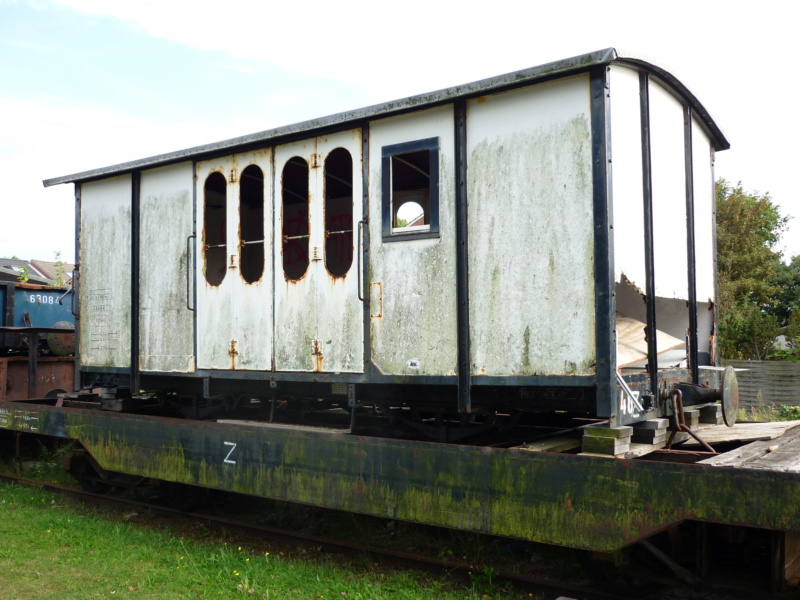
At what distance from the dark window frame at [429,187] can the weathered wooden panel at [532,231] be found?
27cm

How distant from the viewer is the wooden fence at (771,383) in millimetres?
13930

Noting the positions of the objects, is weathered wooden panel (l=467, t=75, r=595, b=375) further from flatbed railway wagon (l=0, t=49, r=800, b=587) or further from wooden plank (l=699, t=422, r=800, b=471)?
wooden plank (l=699, t=422, r=800, b=471)

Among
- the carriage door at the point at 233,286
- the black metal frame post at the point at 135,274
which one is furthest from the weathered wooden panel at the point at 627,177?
the black metal frame post at the point at 135,274

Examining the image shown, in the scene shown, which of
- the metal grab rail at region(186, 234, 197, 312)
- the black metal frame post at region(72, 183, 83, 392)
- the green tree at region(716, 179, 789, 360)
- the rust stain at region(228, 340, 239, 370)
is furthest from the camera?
the green tree at region(716, 179, 789, 360)

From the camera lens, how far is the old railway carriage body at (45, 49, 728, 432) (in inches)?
166

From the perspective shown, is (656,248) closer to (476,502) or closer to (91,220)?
(476,502)

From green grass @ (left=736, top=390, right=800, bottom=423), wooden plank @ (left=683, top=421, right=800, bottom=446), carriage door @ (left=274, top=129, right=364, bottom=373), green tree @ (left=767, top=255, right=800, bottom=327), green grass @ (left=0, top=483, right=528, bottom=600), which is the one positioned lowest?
green grass @ (left=0, top=483, right=528, bottom=600)

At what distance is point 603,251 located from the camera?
4051mm

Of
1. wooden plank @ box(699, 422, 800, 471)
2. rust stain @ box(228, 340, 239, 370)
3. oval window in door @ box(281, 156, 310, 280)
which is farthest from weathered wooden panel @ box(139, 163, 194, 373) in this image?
wooden plank @ box(699, 422, 800, 471)

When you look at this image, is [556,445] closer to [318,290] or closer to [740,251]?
[318,290]

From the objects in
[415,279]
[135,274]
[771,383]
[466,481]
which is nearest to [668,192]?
[415,279]

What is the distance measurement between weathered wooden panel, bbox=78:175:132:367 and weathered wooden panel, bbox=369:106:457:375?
2937mm

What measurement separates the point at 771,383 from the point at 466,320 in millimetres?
11961

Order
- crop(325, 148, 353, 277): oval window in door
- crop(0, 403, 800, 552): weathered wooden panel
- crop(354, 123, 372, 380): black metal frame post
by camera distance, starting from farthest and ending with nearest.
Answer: crop(325, 148, 353, 277): oval window in door < crop(354, 123, 372, 380): black metal frame post < crop(0, 403, 800, 552): weathered wooden panel
